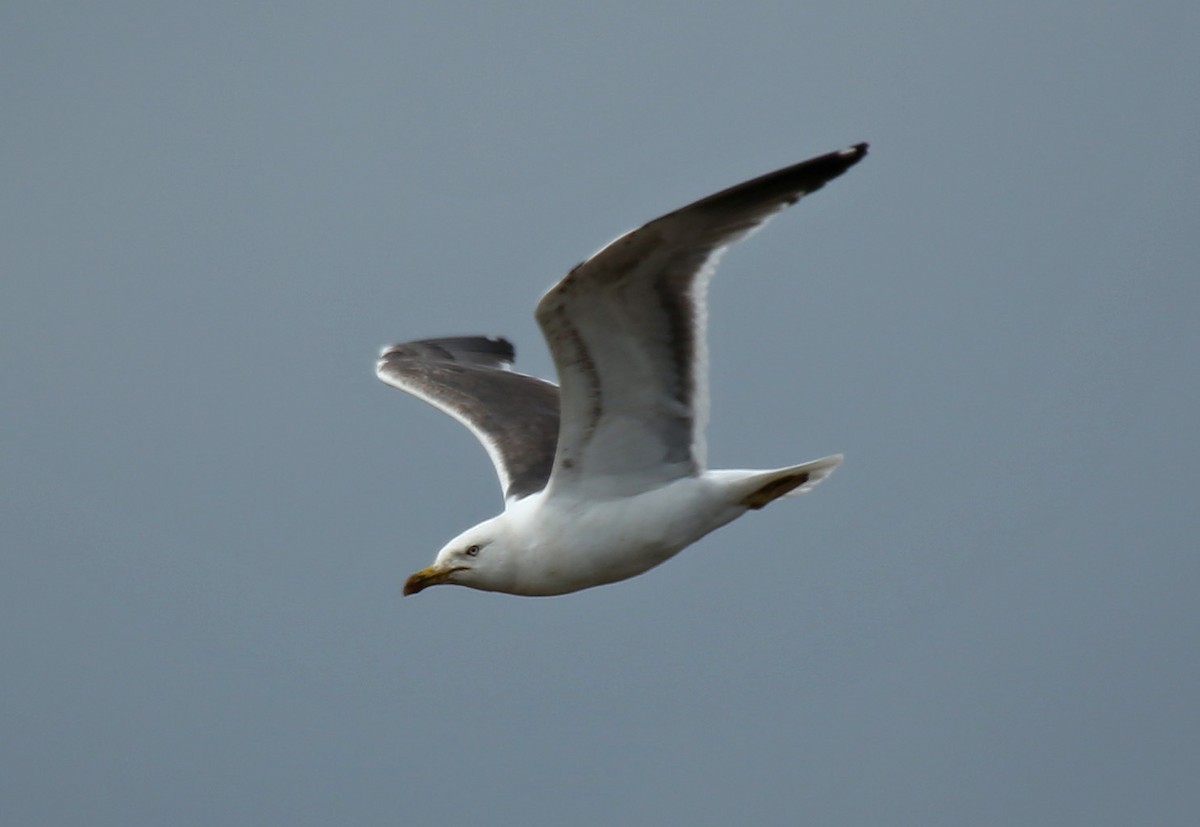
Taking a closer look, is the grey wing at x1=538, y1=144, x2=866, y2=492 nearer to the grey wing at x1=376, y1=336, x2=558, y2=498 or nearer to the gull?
the gull

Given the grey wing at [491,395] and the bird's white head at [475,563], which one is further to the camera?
the grey wing at [491,395]

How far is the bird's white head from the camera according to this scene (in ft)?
26.6

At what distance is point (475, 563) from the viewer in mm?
8164

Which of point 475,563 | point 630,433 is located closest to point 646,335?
point 630,433

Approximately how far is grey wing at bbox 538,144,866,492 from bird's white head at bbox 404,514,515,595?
0.40 meters

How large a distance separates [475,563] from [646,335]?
1615 millimetres

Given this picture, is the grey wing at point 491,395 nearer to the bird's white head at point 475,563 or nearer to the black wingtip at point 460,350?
the black wingtip at point 460,350

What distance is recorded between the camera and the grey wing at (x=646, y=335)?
21.7 feet

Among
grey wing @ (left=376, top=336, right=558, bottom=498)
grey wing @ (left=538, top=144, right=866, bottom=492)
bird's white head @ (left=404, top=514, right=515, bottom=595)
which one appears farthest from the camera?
grey wing @ (left=376, top=336, right=558, bottom=498)

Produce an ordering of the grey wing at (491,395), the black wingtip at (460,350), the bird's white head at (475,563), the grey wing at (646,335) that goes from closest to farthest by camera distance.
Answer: the grey wing at (646,335)
the bird's white head at (475,563)
the grey wing at (491,395)
the black wingtip at (460,350)

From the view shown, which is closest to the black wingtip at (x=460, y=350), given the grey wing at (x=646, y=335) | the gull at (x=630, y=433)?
the gull at (x=630, y=433)

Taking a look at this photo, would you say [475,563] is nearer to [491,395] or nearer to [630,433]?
[630,433]

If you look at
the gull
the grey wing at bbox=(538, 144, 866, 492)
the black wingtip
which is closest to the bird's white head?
the gull

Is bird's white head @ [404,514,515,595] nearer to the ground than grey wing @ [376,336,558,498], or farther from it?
nearer to the ground
